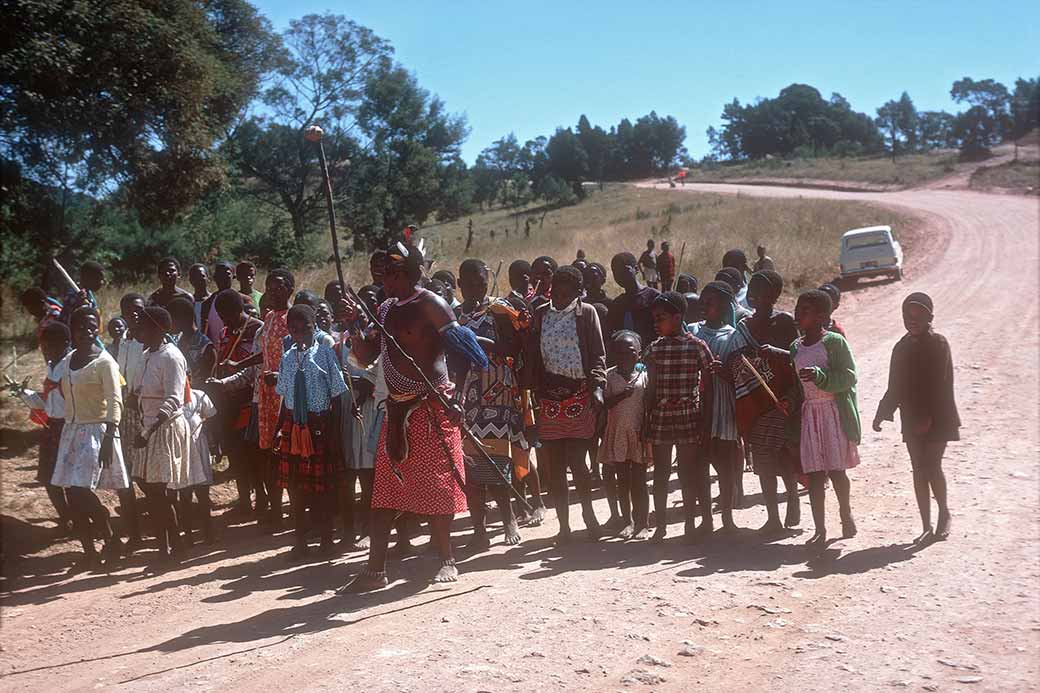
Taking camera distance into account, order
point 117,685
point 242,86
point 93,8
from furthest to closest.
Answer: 1. point 242,86
2. point 93,8
3. point 117,685

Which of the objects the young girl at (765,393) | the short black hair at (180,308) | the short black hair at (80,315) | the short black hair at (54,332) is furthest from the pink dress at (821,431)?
the short black hair at (54,332)

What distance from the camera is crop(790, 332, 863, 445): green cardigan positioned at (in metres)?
6.89

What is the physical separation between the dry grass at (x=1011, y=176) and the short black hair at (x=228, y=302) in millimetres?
46644

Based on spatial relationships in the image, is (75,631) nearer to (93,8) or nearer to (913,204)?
(93,8)

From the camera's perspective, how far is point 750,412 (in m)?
7.19

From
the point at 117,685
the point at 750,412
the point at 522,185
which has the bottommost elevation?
the point at 117,685

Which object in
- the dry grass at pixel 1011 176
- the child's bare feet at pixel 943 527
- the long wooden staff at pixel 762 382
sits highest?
the dry grass at pixel 1011 176

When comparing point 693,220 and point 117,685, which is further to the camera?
point 693,220

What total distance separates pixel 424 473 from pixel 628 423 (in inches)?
69.1

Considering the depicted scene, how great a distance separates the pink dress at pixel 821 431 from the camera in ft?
22.9

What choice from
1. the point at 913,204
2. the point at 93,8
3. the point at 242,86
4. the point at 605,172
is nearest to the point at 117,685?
the point at 93,8

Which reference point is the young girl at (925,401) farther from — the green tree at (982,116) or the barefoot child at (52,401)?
the green tree at (982,116)

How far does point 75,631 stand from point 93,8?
7.70m

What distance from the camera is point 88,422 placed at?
723cm
